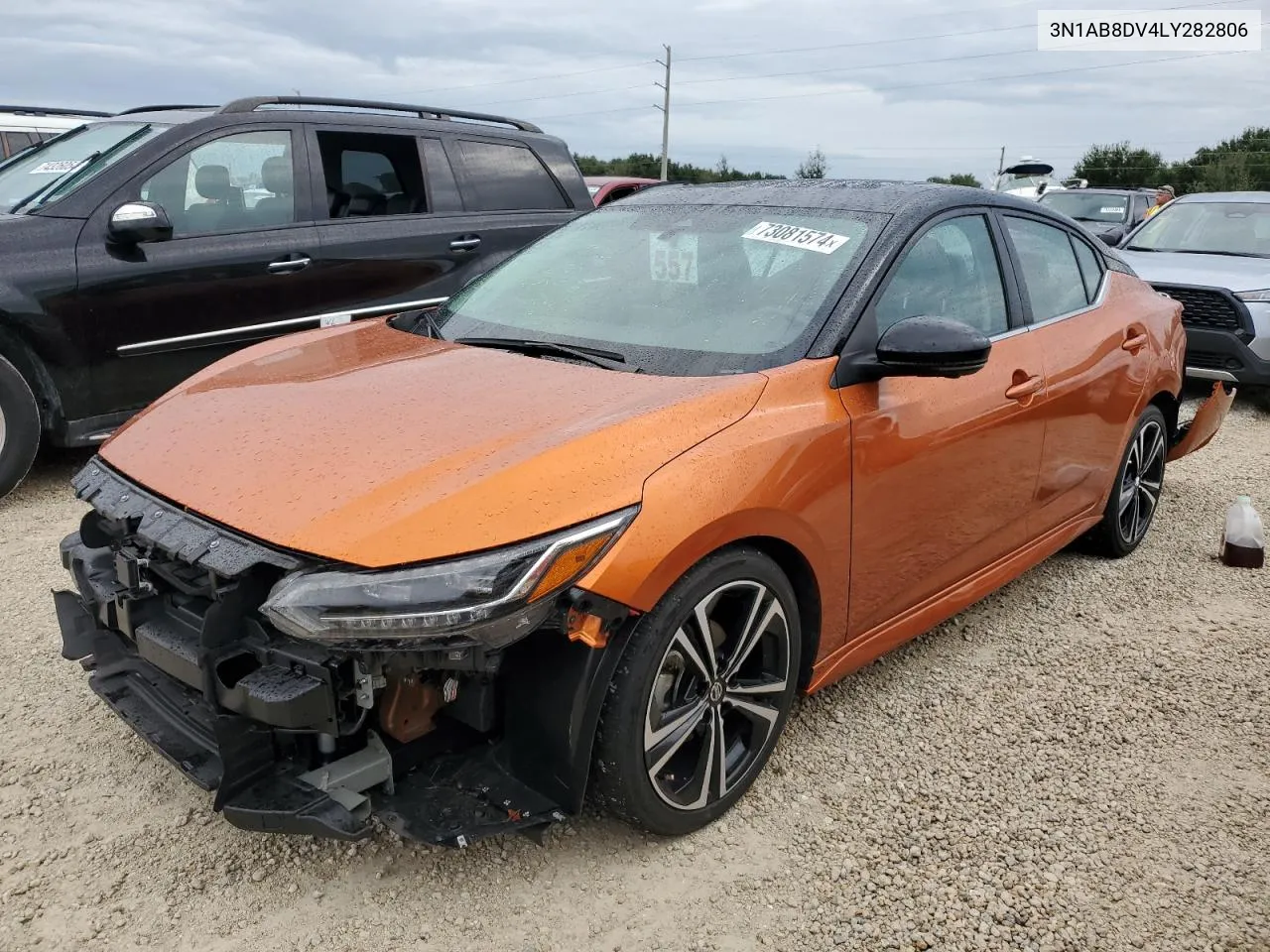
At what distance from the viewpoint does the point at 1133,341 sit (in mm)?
4117

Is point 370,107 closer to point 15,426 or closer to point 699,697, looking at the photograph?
point 15,426

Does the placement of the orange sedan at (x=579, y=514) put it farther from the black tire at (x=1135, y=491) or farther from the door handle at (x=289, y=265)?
the door handle at (x=289, y=265)

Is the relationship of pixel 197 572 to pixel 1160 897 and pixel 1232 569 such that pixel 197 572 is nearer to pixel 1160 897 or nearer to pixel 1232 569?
pixel 1160 897

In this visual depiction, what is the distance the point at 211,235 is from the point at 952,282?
367 centimetres

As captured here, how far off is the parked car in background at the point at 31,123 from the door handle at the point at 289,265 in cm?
605

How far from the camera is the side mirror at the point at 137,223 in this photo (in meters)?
4.57

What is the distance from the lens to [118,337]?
471cm

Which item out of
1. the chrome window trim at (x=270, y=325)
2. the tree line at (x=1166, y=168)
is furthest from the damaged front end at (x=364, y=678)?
the tree line at (x=1166, y=168)

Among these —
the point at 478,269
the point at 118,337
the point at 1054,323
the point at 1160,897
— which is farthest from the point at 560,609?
the point at 478,269

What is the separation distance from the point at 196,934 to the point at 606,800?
932 mm

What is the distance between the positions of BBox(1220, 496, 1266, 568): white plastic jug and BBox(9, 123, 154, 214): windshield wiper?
560 centimetres

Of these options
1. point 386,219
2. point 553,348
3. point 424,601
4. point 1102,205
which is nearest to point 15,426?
point 386,219

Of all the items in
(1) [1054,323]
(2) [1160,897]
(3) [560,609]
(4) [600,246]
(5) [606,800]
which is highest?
(4) [600,246]

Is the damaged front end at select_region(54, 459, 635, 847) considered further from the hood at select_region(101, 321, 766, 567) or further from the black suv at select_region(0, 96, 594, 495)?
the black suv at select_region(0, 96, 594, 495)
